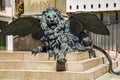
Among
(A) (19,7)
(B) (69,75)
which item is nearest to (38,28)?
(B) (69,75)

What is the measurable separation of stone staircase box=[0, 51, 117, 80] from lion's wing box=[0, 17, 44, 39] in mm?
732

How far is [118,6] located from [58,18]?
22883 mm

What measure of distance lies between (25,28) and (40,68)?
4.92ft

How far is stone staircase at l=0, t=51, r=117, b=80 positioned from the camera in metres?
8.32

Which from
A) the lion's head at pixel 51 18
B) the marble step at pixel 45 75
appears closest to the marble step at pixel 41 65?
the marble step at pixel 45 75

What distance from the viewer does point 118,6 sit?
104 feet

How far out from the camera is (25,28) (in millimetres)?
9883

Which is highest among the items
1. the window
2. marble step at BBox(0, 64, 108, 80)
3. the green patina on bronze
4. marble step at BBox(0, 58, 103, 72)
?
the window

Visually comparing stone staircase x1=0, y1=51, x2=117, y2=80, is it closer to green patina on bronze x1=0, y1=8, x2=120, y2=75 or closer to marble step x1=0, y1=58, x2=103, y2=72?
marble step x1=0, y1=58, x2=103, y2=72

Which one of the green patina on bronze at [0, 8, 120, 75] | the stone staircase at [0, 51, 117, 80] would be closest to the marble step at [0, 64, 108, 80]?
the stone staircase at [0, 51, 117, 80]

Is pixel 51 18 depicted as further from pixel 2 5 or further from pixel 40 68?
pixel 2 5

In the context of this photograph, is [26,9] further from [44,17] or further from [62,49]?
[62,49]

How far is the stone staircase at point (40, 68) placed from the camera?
8320 millimetres

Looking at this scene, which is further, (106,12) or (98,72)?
(106,12)
